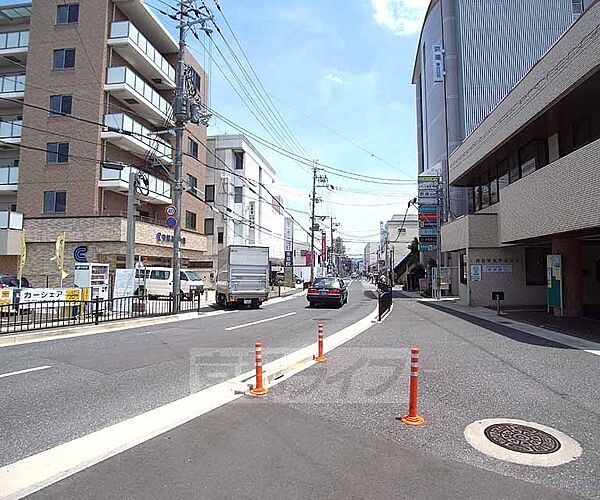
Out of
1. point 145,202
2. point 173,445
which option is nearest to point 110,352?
point 173,445

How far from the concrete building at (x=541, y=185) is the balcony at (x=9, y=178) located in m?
29.3

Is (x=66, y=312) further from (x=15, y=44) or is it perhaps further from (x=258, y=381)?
(x=15, y=44)

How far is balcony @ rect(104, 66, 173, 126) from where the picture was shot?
97.1 ft

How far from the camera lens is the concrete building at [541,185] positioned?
1455 centimetres

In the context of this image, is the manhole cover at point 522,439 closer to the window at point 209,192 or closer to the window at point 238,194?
the window at point 209,192

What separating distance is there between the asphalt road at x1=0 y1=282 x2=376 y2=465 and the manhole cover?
4447 millimetres

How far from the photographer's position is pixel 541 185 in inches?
685

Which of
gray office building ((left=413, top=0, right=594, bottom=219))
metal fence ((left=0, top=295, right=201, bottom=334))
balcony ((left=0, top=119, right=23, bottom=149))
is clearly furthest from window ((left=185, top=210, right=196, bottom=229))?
gray office building ((left=413, top=0, right=594, bottom=219))

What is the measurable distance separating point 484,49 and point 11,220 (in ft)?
121

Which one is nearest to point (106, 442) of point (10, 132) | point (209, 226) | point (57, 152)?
point (57, 152)

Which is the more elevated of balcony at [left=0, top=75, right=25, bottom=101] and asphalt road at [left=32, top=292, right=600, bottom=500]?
balcony at [left=0, top=75, right=25, bottom=101]

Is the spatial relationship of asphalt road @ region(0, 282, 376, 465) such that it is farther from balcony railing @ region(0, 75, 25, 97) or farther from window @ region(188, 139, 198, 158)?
window @ region(188, 139, 198, 158)

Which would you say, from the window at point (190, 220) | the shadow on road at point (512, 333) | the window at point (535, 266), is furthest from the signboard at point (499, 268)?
the window at point (190, 220)

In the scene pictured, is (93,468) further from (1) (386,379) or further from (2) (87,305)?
(2) (87,305)
